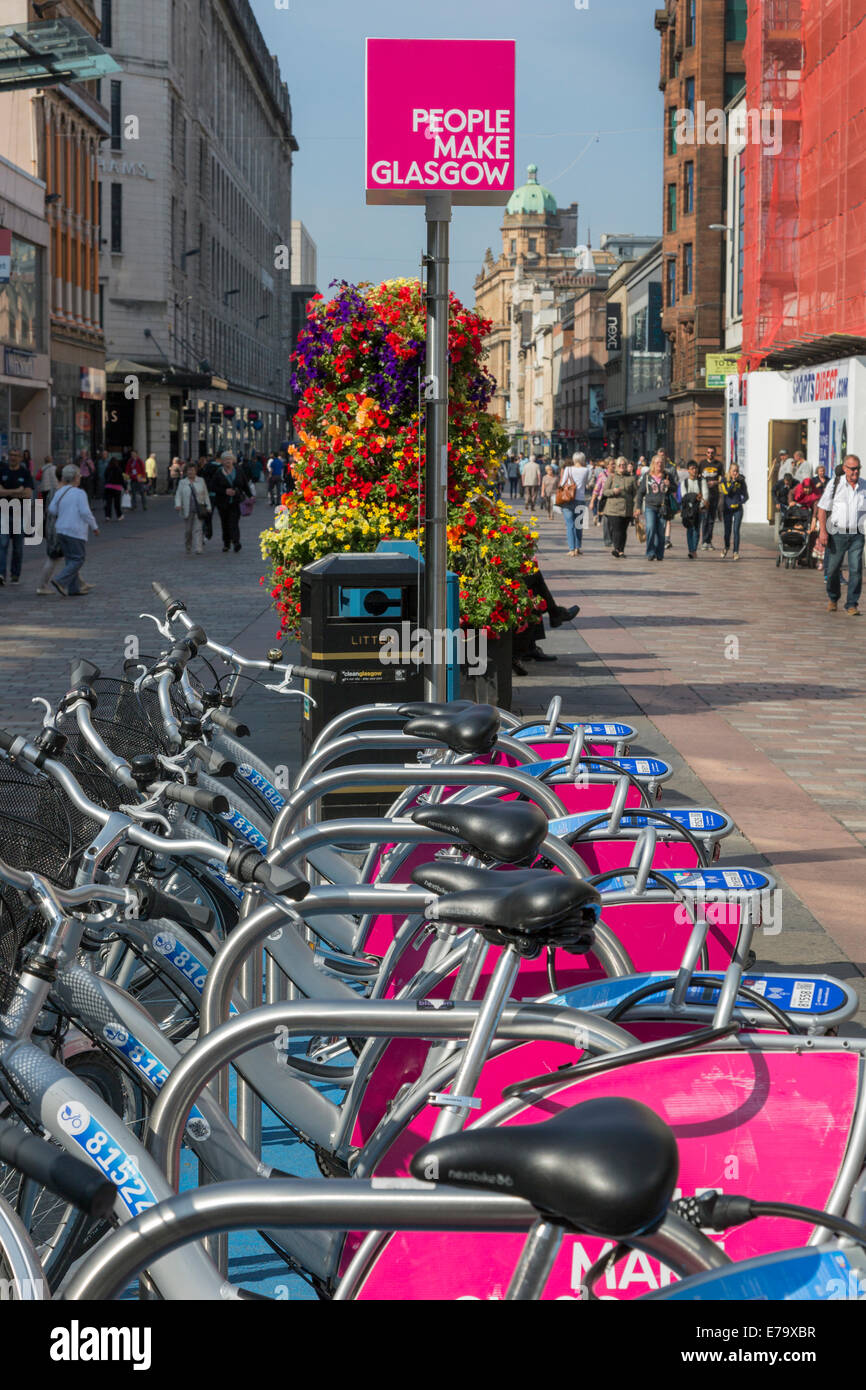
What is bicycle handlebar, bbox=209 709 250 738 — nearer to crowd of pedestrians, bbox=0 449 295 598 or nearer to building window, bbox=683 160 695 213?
crowd of pedestrians, bbox=0 449 295 598

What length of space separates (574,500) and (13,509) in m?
12.8

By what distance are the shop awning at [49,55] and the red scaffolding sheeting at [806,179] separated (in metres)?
A: 13.9

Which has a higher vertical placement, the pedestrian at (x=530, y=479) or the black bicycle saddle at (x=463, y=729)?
the pedestrian at (x=530, y=479)

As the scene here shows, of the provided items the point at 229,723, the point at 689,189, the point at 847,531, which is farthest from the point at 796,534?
the point at 689,189

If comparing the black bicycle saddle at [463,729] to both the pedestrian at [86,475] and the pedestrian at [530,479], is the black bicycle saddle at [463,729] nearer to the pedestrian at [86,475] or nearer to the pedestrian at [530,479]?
the pedestrian at [86,475]

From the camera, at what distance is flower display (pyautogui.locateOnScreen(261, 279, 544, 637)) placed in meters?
9.95

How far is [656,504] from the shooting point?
3008 centimetres

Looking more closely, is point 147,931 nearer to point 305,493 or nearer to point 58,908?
point 58,908

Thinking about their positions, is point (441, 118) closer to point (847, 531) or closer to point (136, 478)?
point (847, 531)

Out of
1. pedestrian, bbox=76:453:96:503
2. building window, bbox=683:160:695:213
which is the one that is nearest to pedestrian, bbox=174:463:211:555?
pedestrian, bbox=76:453:96:503

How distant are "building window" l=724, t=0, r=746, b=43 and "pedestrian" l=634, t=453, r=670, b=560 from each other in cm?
3481

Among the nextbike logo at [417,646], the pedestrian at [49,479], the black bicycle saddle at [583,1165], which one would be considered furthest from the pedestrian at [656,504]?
the black bicycle saddle at [583,1165]

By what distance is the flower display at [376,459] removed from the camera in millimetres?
9945
